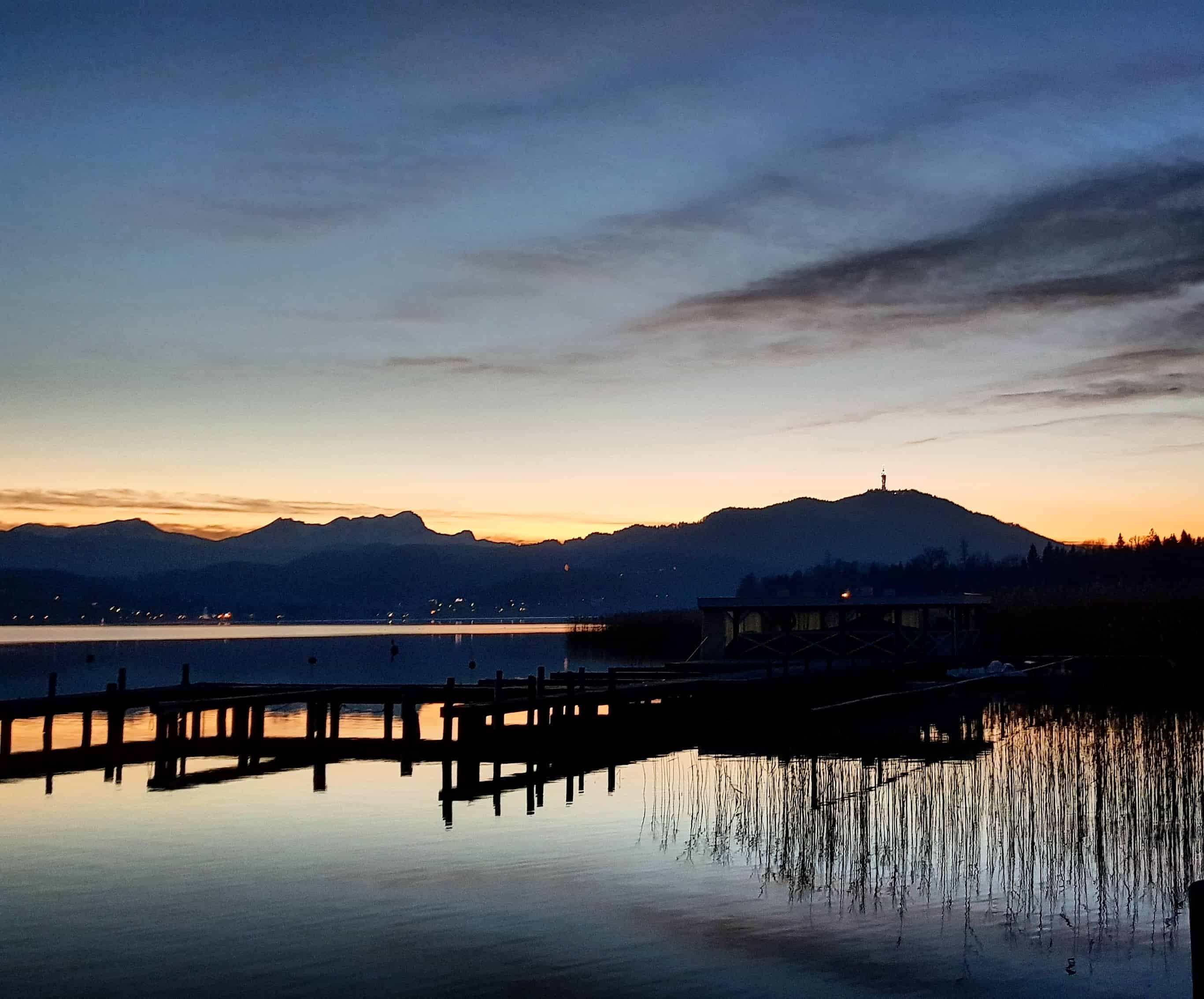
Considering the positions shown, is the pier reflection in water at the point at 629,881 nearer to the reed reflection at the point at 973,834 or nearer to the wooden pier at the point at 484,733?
the reed reflection at the point at 973,834

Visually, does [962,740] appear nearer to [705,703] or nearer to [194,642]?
[705,703]

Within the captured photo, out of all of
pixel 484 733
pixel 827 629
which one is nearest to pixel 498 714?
pixel 484 733

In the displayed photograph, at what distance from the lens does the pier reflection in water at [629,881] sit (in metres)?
12.4

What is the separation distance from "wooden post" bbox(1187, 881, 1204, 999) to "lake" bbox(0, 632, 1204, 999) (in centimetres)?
363

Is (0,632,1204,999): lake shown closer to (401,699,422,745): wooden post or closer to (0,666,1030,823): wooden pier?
(0,666,1030,823): wooden pier

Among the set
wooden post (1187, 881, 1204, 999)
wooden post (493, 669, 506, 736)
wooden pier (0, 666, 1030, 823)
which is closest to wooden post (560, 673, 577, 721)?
wooden pier (0, 666, 1030, 823)

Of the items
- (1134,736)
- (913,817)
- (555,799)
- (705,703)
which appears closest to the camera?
(913,817)

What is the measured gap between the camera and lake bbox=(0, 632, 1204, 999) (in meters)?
12.4

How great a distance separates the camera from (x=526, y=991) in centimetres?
1176

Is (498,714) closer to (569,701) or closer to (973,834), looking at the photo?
(569,701)

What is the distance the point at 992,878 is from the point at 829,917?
8.60 ft

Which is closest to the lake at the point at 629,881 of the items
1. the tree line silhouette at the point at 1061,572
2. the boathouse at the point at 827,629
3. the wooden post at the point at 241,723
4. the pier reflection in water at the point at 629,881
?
the pier reflection in water at the point at 629,881

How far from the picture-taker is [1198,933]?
7.97 m

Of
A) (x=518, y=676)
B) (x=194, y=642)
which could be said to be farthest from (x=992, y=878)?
(x=194, y=642)
